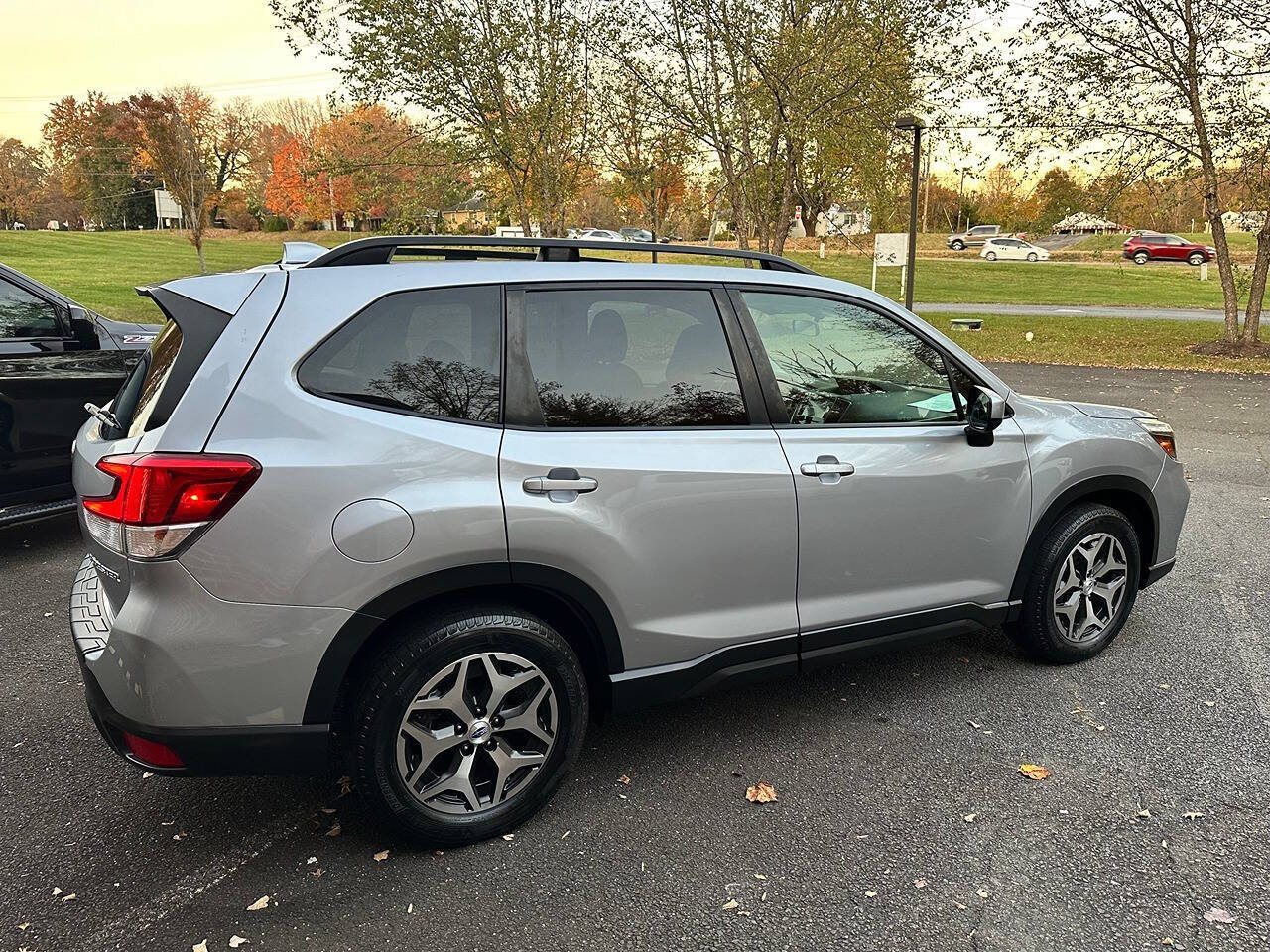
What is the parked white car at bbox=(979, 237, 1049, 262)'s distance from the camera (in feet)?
157

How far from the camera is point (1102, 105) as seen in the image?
15.0 meters

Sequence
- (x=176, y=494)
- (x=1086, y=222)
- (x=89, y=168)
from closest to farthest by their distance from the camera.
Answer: (x=176, y=494) → (x=1086, y=222) → (x=89, y=168)

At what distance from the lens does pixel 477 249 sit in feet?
10.8

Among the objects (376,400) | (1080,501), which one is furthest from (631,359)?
(1080,501)

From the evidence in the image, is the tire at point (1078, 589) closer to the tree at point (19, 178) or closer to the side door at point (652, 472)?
the side door at point (652, 472)

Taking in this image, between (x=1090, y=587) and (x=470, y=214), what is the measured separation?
2389 centimetres

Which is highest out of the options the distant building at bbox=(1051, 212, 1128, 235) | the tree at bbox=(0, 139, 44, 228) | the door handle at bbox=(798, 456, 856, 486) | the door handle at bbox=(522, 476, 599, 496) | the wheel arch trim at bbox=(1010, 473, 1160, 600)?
the tree at bbox=(0, 139, 44, 228)

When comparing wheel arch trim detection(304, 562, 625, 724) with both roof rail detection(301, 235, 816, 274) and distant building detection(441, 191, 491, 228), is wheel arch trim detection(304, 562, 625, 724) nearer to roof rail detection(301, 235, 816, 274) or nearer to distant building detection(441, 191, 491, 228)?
roof rail detection(301, 235, 816, 274)

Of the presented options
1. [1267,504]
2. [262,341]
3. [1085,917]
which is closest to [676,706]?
[1085,917]

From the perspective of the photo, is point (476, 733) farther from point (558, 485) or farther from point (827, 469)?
point (827, 469)

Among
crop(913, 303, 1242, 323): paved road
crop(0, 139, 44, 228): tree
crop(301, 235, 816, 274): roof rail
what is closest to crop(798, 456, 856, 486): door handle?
crop(301, 235, 816, 274): roof rail

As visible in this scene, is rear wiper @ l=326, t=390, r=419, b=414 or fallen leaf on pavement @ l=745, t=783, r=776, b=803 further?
fallen leaf on pavement @ l=745, t=783, r=776, b=803

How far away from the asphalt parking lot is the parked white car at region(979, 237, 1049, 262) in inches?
1929

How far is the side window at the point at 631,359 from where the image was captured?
281 cm
